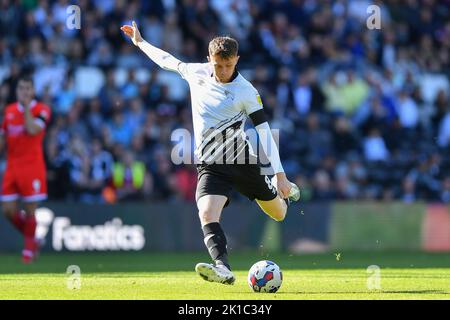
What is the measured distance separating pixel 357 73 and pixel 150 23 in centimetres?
457

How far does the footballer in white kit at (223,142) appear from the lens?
981cm

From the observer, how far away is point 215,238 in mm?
9938

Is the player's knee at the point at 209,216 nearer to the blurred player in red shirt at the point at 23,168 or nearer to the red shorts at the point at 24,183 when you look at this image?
the blurred player in red shirt at the point at 23,168

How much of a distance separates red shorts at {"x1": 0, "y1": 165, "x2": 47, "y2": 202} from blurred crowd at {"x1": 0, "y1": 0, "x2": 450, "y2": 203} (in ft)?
9.02

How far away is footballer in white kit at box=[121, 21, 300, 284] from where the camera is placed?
9812 millimetres

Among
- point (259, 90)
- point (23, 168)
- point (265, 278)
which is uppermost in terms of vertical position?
point (259, 90)

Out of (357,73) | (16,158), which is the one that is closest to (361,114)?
(357,73)

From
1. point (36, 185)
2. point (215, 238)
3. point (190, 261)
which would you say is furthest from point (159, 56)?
point (36, 185)

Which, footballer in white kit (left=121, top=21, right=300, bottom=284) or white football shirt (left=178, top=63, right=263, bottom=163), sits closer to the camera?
footballer in white kit (left=121, top=21, right=300, bottom=284)

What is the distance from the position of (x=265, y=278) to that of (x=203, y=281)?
5.04ft

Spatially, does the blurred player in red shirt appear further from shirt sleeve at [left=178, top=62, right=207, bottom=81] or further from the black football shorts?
the black football shorts

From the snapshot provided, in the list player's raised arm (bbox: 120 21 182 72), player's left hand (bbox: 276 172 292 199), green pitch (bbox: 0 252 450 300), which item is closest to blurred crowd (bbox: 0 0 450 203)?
green pitch (bbox: 0 252 450 300)

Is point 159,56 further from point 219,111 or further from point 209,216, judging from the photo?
point 209,216

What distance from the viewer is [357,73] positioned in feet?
73.8
